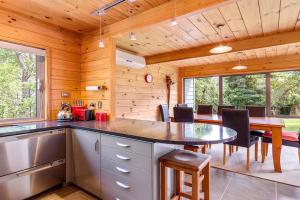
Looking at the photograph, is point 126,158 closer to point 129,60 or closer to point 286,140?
point 129,60

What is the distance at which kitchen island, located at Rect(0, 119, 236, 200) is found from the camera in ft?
4.97

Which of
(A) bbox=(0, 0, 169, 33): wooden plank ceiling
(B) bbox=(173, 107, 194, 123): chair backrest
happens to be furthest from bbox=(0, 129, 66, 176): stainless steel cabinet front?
(B) bbox=(173, 107, 194, 123): chair backrest

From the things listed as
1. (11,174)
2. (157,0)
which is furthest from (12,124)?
(157,0)

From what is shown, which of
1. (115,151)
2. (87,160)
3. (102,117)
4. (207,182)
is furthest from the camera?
(102,117)

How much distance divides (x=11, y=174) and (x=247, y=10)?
10.9ft

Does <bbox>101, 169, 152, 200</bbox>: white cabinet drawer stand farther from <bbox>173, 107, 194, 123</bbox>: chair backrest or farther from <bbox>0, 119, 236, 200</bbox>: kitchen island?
<bbox>173, 107, 194, 123</bbox>: chair backrest

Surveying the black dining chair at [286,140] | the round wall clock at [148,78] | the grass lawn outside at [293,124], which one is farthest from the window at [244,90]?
the round wall clock at [148,78]

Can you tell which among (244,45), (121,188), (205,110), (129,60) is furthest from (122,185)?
(205,110)

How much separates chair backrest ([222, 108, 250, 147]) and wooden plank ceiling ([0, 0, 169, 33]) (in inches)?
79.8

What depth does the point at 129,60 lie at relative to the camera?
3.94 m

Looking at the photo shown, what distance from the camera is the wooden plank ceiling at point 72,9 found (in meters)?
2.07

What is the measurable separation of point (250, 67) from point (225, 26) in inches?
109

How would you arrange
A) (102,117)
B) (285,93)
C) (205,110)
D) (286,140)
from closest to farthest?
(102,117), (286,140), (205,110), (285,93)

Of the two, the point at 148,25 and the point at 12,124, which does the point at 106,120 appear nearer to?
the point at 12,124
